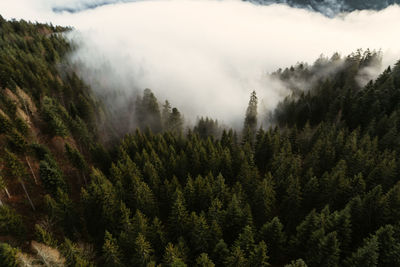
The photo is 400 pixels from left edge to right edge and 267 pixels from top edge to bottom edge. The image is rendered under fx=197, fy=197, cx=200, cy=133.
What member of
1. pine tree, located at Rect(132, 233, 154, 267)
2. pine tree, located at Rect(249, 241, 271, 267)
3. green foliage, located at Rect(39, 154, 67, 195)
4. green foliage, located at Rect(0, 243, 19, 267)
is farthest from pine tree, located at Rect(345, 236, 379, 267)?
green foliage, located at Rect(39, 154, 67, 195)

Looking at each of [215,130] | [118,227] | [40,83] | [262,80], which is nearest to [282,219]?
[118,227]

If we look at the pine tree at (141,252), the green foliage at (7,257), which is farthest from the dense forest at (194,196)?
the pine tree at (141,252)

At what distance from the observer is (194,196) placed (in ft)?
128

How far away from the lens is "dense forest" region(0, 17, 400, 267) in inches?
1104

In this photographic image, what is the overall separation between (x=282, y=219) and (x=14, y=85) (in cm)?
8104

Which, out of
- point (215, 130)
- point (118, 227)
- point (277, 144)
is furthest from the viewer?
point (215, 130)

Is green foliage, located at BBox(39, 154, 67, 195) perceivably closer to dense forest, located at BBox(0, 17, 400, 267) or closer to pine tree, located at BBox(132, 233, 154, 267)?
dense forest, located at BBox(0, 17, 400, 267)

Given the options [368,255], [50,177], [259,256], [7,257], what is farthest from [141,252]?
[368,255]

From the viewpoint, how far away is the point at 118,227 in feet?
109

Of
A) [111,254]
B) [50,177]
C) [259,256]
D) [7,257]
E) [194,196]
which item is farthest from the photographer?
[194,196]

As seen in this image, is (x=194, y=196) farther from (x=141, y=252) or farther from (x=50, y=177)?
(x=50, y=177)

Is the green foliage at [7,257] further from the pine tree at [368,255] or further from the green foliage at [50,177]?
the pine tree at [368,255]

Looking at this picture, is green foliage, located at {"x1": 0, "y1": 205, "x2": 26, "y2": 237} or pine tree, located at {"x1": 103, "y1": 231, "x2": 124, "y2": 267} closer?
pine tree, located at {"x1": 103, "y1": 231, "x2": 124, "y2": 267}

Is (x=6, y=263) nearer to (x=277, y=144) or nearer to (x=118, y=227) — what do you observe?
(x=118, y=227)
